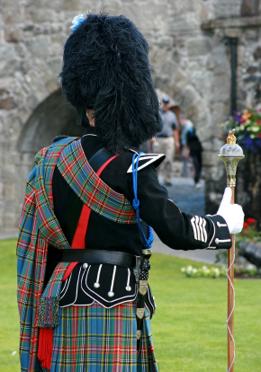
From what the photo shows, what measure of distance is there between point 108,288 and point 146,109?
0.70 meters

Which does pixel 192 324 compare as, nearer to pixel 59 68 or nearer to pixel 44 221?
pixel 44 221

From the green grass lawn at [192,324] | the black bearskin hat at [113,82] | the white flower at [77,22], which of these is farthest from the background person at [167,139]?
the black bearskin hat at [113,82]

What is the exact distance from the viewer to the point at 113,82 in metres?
4.54

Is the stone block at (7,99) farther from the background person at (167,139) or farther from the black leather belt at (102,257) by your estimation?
the black leather belt at (102,257)

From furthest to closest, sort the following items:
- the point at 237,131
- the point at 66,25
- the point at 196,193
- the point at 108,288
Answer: the point at 196,193, the point at 66,25, the point at 237,131, the point at 108,288

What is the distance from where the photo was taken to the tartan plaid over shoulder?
14.6ft

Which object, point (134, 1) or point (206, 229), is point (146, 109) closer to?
point (206, 229)

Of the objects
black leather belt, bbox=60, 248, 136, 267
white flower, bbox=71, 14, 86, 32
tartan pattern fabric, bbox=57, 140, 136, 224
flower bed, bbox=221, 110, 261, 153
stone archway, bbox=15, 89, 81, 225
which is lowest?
stone archway, bbox=15, 89, 81, 225

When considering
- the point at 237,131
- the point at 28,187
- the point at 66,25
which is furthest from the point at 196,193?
the point at 28,187

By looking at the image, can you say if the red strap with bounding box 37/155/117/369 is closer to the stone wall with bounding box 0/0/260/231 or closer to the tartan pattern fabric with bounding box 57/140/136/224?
the tartan pattern fabric with bounding box 57/140/136/224

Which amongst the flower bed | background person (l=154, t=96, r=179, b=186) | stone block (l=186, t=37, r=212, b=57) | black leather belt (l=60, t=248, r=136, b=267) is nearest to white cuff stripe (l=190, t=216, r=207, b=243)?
black leather belt (l=60, t=248, r=136, b=267)

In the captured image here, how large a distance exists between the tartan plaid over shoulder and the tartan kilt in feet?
0.27

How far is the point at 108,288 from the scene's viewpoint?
4.46 m

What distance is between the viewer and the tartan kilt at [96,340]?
14.6 feet
